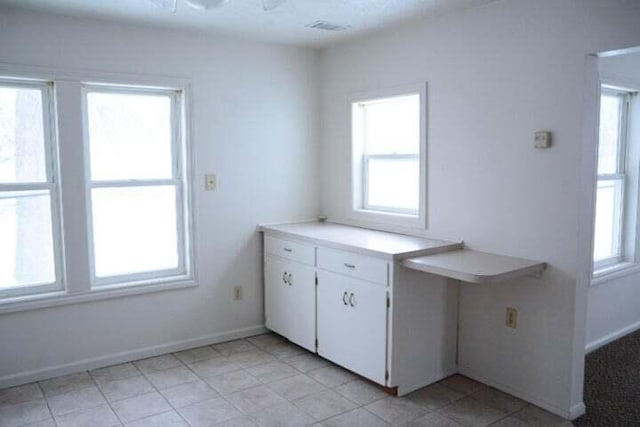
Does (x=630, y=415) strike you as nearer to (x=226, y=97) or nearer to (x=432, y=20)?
(x=432, y=20)

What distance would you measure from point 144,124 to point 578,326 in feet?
10.1

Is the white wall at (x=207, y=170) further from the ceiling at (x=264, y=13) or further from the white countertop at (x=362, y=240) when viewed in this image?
the white countertop at (x=362, y=240)

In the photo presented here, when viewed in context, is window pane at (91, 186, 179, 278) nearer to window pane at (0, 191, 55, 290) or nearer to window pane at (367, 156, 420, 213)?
window pane at (0, 191, 55, 290)

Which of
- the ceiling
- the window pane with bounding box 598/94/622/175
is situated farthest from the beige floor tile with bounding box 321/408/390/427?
the window pane with bounding box 598/94/622/175

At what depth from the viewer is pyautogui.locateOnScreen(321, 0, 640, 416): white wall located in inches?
109

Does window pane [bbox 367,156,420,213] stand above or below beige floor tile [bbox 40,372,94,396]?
above

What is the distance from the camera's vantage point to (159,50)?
3695 mm

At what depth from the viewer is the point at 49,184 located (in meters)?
3.43

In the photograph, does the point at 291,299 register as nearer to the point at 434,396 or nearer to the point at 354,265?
the point at 354,265

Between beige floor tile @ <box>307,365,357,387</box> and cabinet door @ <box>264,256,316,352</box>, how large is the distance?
23cm

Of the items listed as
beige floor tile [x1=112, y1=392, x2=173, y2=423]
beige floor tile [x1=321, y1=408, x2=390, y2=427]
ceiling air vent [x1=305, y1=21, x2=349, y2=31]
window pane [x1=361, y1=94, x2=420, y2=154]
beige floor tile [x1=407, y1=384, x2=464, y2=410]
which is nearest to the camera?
beige floor tile [x1=321, y1=408, x2=390, y2=427]

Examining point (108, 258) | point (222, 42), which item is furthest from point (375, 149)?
point (108, 258)

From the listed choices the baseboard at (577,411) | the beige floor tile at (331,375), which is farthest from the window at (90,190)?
the baseboard at (577,411)

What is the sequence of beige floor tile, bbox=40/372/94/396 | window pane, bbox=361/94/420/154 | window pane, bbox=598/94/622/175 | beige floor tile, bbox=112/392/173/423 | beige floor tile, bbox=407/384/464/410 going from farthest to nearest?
1. window pane, bbox=598/94/622/175
2. window pane, bbox=361/94/420/154
3. beige floor tile, bbox=40/372/94/396
4. beige floor tile, bbox=407/384/464/410
5. beige floor tile, bbox=112/392/173/423
